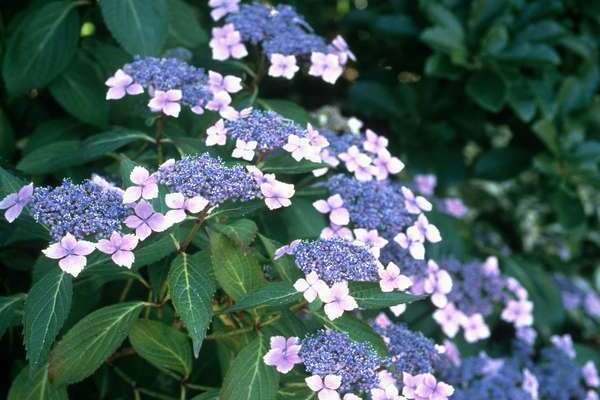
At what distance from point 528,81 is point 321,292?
1.53m

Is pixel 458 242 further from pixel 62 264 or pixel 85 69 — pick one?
pixel 62 264

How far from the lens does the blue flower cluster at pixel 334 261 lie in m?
1.33

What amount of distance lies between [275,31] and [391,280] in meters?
0.66

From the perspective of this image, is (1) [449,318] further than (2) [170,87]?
Yes

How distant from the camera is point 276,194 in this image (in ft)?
4.59

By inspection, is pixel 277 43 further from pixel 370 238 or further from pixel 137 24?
pixel 370 238

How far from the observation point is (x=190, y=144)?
5.42 feet

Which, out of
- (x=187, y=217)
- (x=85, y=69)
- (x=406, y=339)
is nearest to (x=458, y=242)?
(x=406, y=339)

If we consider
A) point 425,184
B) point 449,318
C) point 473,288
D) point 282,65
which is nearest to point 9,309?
point 282,65

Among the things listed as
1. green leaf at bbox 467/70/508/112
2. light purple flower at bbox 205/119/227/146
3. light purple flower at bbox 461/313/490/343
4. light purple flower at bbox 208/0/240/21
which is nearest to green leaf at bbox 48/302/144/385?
light purple flower at bbox 205/119/227/146

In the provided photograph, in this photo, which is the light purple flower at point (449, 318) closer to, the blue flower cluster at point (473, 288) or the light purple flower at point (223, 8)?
the blue flower cluster at point (473, 288)

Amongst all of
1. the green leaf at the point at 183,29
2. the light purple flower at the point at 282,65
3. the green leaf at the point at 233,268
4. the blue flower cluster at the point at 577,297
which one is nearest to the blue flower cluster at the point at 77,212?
the green leaf at the point at 233,268

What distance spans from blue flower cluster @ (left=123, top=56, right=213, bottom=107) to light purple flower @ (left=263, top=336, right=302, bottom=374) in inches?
20.8

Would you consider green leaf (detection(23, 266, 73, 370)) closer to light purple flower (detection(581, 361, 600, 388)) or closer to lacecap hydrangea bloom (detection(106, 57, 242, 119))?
lacecap hydrangea bloom (detection(106, 57, 242, 119))
